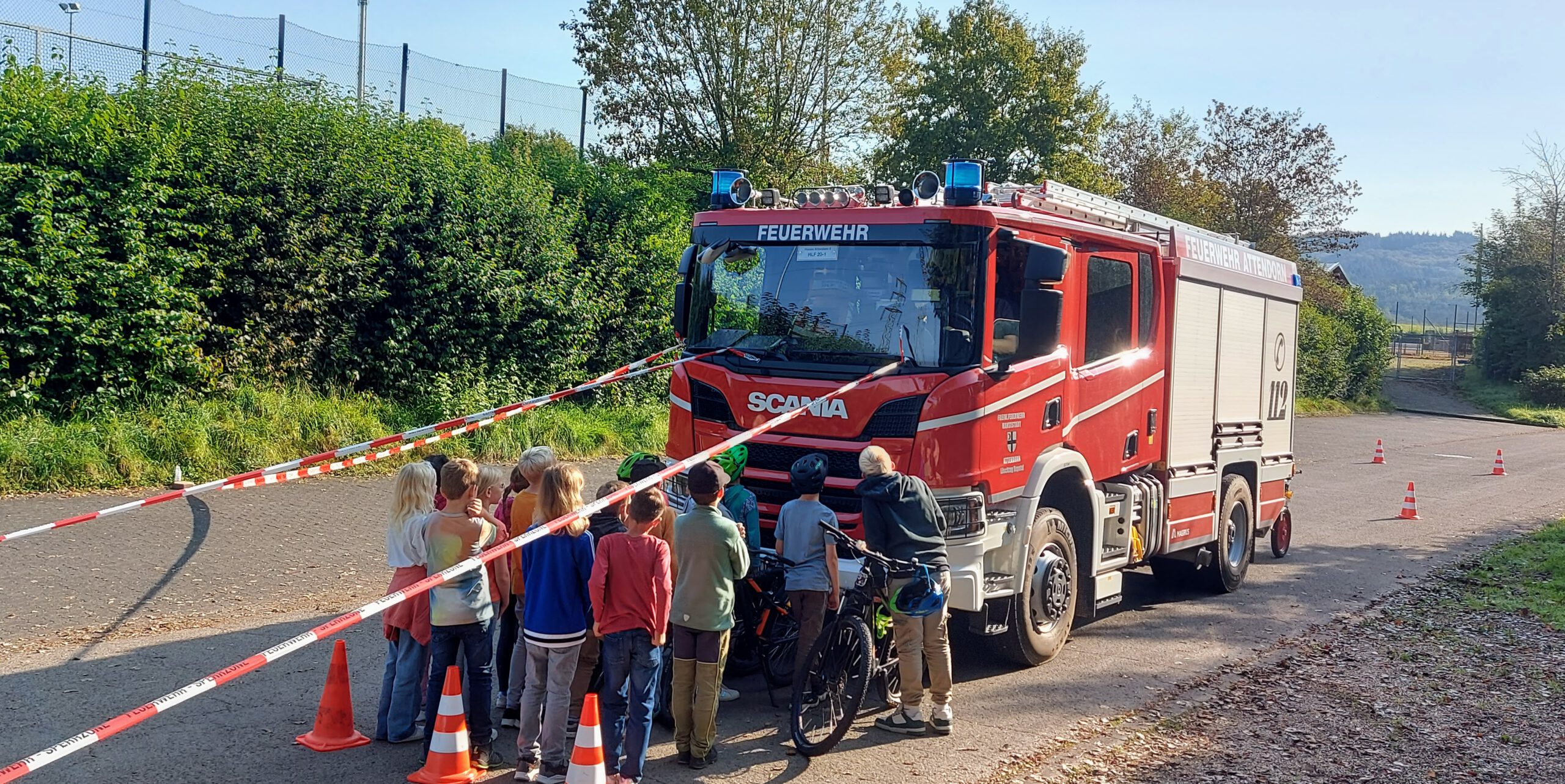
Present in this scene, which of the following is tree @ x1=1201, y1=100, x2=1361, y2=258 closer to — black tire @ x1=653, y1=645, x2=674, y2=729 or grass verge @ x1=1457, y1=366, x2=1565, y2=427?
grass verge @ x1=1457, y1=366, x2=1565, y2=427

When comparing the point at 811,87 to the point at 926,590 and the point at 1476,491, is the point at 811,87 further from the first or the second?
the point at 926,590

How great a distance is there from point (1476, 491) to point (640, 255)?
1482 cm

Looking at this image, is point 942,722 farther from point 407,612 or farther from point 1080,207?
point 1080,207

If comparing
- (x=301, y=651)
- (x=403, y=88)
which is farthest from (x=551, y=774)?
(x=403, y=88)

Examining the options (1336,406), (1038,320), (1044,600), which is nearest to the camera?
(1038,320)

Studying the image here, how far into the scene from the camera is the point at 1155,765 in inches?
253

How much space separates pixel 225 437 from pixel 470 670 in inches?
314

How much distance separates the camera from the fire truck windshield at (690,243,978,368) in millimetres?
7398

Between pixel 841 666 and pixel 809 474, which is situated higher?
pixel 809 474

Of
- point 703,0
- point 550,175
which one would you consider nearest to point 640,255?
point 550,175

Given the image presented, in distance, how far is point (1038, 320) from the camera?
24.7 feet

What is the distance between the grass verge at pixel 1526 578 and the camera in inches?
429

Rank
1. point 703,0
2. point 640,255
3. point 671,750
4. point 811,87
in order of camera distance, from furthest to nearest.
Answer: point 811,87, point 703,0, point 640,255, point 671,750

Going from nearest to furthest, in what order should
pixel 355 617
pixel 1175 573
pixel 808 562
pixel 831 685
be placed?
pixel 355 617 → pixel 831 685 → pixel 808 562 → pixel 1175 573
